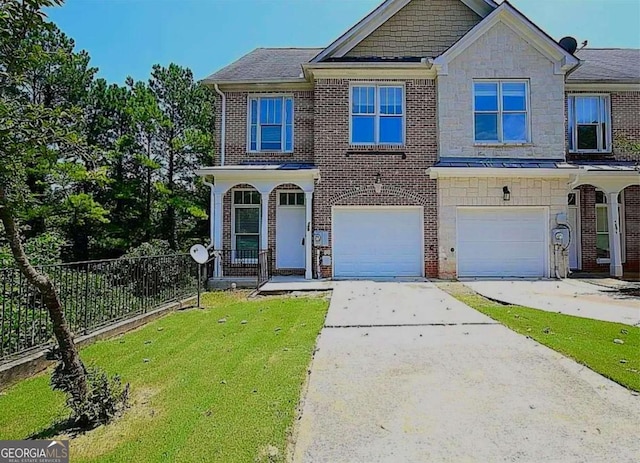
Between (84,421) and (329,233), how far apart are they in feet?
34.3

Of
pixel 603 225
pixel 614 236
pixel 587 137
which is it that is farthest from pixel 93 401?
pixel 587 137

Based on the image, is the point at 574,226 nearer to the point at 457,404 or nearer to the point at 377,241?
the point at 377,241

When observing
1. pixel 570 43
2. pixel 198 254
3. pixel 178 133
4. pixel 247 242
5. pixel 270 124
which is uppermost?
pixel 570 43

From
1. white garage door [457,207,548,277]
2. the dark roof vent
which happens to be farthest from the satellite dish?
the dark roof vent

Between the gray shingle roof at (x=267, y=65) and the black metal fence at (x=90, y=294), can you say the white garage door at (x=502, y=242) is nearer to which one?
the gray shingle roof at (x=267, y=65)

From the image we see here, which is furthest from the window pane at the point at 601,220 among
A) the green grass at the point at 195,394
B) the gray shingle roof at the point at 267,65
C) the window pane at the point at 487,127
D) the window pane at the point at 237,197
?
the green grass at the point at 195,394

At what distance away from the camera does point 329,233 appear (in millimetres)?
14078

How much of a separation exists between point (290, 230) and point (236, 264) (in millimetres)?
2103

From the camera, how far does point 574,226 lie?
15.7 m

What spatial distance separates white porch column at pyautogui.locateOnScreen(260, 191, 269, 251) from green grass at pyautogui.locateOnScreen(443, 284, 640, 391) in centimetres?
719

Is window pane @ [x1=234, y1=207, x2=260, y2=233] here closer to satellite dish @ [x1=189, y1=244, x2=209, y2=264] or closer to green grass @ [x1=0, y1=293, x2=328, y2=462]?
satellite dish @ [x1=189, y1=244, x2=209, y2=264]

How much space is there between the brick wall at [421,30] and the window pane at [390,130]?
2273 millimetres

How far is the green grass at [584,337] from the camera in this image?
4.91 metres

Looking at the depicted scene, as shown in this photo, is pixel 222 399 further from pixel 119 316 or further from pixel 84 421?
pixel 119 316
